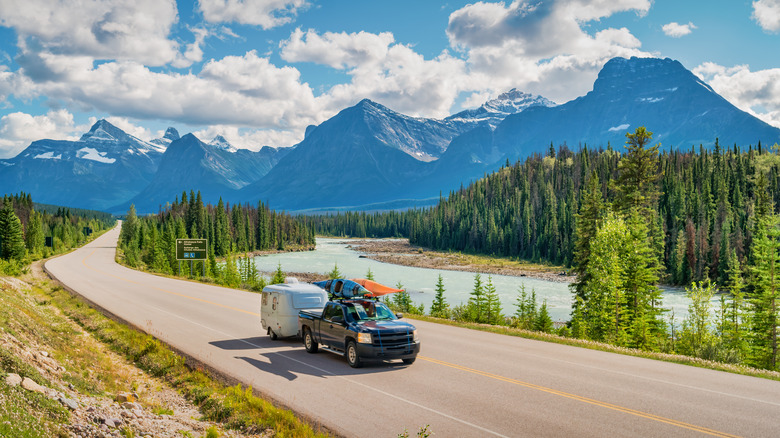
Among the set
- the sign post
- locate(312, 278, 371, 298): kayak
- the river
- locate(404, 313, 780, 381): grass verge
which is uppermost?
the sign post

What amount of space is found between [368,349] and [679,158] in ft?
521

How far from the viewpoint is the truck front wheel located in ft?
51.9

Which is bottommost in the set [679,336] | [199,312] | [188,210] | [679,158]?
[679,336]

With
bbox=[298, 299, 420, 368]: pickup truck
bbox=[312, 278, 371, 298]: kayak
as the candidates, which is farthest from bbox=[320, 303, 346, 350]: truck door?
bbox=[312, 278, 371, 298]: kayak

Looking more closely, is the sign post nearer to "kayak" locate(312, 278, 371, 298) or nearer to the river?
the river

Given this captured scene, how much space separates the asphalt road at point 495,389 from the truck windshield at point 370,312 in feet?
5.18

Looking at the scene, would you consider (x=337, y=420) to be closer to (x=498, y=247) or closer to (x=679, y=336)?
(x=679, y=336)

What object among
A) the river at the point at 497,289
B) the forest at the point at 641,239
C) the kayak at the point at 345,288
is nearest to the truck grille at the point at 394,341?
the forest at the point at 641,239

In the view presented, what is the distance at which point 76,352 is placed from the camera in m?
16.8

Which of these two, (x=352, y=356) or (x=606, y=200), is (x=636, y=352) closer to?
(x=352, y=356)

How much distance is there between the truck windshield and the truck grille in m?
1.21

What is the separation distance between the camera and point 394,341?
15789 millimetres

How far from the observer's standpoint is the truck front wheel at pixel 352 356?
51.9ft

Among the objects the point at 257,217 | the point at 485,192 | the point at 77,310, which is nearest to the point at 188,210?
the point at 257,217
